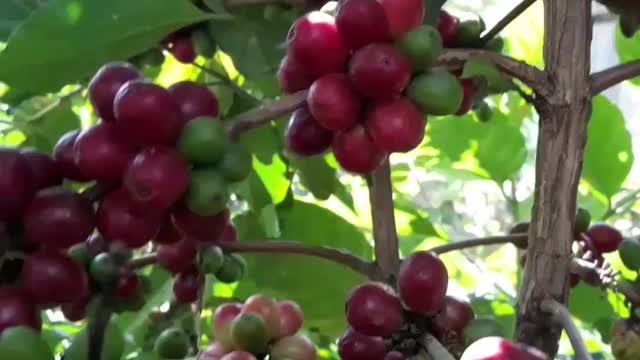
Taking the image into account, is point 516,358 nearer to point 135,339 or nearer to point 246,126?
point 246,126

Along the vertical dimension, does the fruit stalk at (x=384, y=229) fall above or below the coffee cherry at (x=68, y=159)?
below

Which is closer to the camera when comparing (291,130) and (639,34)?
(291,130)

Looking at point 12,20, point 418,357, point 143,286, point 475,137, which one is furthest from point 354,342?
point 475,137

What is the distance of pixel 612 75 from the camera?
0.52 metres

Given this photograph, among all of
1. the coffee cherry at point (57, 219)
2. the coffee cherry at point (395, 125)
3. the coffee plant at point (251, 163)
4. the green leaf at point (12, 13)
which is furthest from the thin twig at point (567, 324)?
the green leaf at point (12, 13)

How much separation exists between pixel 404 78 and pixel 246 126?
0.07 meters

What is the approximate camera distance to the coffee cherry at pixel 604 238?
63 centimetres

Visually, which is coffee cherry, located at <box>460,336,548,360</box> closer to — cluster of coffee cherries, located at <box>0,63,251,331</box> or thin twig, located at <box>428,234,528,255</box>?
cluster of coffee cherries, located at <box>0,63,251,331</box>

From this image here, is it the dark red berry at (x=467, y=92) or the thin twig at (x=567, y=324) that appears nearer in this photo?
the thin twig at (x=567, y=324)

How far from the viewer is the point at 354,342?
0.50 metres

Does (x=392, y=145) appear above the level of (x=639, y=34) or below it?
above

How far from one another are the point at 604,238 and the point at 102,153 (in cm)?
34

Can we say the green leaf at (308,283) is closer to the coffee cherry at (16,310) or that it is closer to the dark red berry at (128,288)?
the dark red berry at (128,288)

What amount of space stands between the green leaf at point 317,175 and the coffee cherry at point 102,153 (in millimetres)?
330
